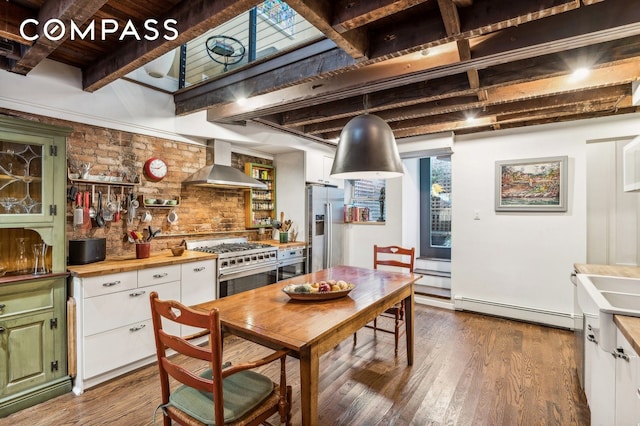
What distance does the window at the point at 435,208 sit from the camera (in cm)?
531

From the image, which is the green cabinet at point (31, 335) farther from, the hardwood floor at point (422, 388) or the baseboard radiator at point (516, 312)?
the baseboard radiator at point (516, 312)

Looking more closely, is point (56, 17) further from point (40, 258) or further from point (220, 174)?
point (220, 174)

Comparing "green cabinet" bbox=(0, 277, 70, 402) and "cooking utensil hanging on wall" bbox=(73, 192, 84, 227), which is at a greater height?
"cooking utensil hanging on wall" bbox=(73, 192, 84, 227)

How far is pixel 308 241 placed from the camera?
460 cm

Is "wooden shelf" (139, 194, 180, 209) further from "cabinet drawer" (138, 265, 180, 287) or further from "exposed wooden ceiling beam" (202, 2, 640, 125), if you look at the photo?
"exposed wooden ceiling beam" (202, 2, 640, 125)

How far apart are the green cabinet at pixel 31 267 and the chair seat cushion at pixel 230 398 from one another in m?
1.49

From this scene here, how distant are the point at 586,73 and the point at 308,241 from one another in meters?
3.45

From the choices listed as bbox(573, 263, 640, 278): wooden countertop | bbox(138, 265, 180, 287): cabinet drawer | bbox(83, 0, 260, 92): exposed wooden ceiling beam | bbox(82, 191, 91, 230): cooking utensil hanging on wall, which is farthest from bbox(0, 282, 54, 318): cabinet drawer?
bbox(573, 263, 640, 278): wooden countertop

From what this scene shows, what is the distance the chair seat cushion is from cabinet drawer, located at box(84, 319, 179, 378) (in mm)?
1337

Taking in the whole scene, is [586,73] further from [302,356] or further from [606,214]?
[302,356]

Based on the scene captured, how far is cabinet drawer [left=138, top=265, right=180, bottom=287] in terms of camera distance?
270 cm

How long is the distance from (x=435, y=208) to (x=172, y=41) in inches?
180

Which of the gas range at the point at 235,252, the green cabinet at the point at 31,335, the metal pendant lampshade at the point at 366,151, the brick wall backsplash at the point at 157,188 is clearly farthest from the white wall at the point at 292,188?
the green cabinet at the point at 31,335

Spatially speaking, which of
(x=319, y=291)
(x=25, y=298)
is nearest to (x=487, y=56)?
(x=319, y=291)
